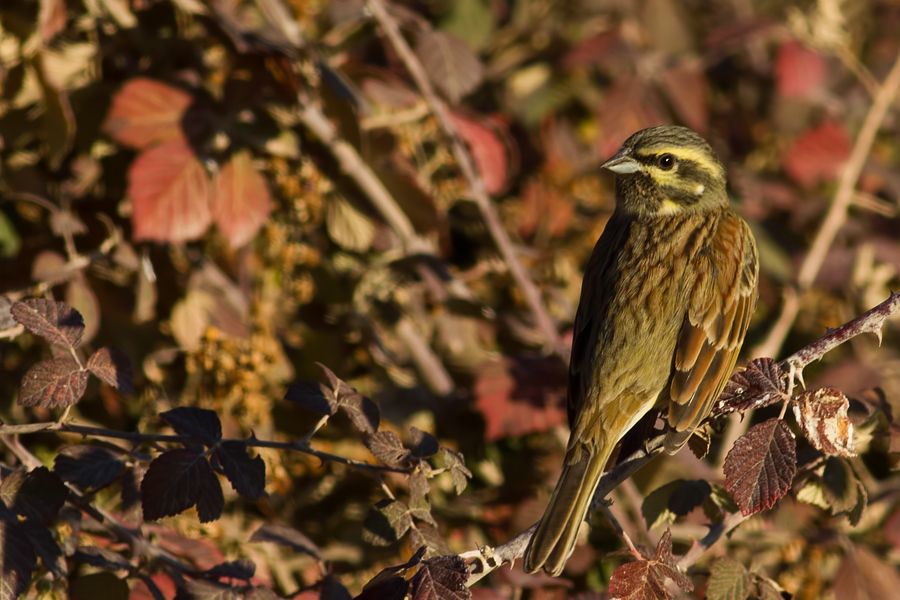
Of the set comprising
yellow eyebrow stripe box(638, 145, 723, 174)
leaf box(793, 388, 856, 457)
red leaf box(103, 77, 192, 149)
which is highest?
yellow eyebrow stripe box(638, 145, 723, 174)

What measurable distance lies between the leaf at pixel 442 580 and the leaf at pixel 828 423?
0.87 meters

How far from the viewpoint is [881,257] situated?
574cm

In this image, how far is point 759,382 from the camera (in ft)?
9.93

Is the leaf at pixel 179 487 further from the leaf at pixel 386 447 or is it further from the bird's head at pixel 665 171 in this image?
the bird's head at pixel 665 171

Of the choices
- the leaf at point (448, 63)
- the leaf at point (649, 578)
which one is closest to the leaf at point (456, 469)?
the leaf at point (649, 578)

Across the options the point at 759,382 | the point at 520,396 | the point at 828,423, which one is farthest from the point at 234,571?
the point at 520,396

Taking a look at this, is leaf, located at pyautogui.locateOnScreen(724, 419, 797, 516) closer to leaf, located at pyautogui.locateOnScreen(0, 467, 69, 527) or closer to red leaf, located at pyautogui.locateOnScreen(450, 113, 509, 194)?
leaf, located at pyautogui.locateOnScreen(0, 467, 69, 527)

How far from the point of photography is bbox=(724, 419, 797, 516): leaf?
114 inches

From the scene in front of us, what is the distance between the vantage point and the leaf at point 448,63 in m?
4.83

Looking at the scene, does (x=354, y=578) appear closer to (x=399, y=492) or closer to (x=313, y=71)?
(x=399, y=492)

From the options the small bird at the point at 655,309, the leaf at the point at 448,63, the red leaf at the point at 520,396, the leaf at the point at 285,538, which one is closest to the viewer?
the leaf at the point at 285,538

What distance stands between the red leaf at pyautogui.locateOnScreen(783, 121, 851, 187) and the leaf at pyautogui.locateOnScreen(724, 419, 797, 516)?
11.2 feet

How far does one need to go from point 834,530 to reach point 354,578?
5.75ft

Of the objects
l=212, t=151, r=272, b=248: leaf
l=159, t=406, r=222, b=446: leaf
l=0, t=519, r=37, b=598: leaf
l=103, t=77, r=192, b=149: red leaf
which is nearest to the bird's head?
l=212, t=151, r=272, b=248: leaf
